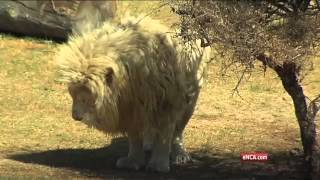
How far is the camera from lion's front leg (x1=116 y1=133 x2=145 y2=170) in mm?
8844

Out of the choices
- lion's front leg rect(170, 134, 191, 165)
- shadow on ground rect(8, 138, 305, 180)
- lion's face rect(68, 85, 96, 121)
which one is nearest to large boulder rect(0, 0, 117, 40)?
shadow on ground rect(8, 138, 305, 180)

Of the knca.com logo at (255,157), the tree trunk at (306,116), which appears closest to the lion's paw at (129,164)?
the knca.com logo at (255,157)

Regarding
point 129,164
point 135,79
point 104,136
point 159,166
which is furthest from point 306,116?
point 104,136

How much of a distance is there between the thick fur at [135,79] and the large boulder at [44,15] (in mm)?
7029

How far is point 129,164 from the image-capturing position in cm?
891

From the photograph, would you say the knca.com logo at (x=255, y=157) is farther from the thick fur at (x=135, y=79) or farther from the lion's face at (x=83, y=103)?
the lion's face at (x=83, y=103)

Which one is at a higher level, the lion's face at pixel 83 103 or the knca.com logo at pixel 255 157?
the lion's face at pixel 83 103

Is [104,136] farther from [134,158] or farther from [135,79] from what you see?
[135,79]

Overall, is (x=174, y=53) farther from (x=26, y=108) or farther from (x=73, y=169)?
(x=26, y=108)

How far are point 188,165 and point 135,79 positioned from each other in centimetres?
182

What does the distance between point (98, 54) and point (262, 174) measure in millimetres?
2760

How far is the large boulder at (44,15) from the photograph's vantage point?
15.7 meters

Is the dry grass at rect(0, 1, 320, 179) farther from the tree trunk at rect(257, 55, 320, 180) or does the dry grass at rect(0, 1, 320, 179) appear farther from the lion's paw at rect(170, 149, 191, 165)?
the tree trunk at rect(257, 55, 320, 180)

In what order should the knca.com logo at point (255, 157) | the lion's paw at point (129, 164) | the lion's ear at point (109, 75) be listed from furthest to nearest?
the knca.com logo at point (255, 157) → the lion's paw at point (129, 164) → the lion's ear at point (109, 75)
